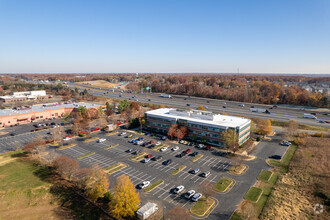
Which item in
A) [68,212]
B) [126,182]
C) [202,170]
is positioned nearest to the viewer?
[126,182]

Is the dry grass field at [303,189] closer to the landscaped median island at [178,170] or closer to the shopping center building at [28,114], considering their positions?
the landscaped median island at [178,170]

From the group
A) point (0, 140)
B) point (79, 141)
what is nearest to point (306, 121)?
point (79, 141)

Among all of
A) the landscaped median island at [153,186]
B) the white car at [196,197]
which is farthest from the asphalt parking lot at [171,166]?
the white car at [196,197]

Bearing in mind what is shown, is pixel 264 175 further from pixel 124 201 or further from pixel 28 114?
pixel 28 114

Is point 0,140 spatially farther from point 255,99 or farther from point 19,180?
point 255,99

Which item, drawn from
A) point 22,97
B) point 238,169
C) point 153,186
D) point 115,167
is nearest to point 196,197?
point 153,186

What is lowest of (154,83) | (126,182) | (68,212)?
(68,212)

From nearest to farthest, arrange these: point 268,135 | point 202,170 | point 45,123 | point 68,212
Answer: point 68,212, point 202,170, point 268,135, point 45,123
